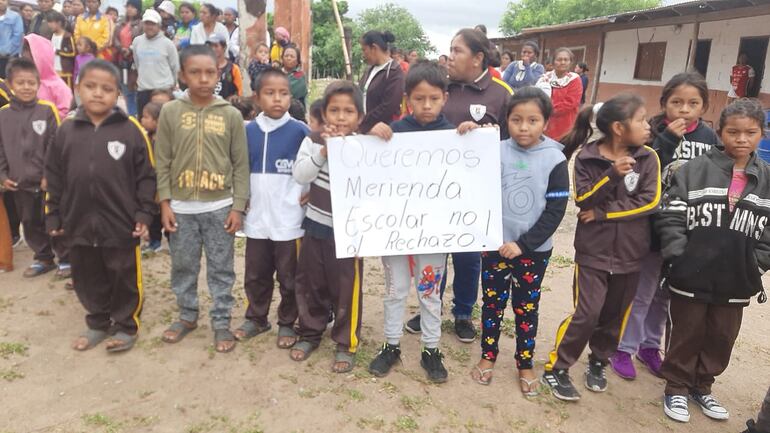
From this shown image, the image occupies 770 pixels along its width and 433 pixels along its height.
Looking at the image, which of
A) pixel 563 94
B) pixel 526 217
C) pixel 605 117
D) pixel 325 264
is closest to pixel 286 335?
pixel 325 264

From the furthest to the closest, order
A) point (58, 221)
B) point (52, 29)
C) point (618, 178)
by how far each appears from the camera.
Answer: point (52, 29)
point (58, 221)
point (618, 178)

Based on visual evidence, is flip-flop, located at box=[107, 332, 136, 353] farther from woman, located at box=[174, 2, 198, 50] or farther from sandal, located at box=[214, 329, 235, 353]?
woman, located at box=[174, 2, 198, 50]

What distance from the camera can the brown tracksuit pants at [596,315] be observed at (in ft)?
9.38

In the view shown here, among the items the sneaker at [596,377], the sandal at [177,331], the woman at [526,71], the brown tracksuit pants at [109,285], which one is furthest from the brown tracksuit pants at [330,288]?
the woman at [526,71]

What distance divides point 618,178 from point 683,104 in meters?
0.69

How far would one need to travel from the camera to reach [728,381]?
10.9ft

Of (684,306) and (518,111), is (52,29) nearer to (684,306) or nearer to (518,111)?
(518,111)

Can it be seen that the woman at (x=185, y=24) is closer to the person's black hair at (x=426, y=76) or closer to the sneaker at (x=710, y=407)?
the person's black hair at (x=426, y=76)

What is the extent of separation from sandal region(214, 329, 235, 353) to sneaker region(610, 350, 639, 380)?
243cm

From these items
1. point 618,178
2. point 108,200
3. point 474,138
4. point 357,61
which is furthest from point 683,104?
point 357,61

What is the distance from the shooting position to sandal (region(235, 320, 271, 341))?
3.44m

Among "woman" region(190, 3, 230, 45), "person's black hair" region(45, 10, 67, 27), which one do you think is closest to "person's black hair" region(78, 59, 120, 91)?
"woman" region(190, 3, 230, 45)

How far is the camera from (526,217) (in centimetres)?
283

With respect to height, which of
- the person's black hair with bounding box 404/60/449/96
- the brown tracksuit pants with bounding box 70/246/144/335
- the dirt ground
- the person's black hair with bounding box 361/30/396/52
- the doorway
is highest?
the doorway
